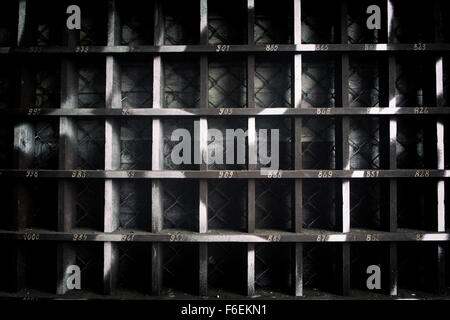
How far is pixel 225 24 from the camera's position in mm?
4434

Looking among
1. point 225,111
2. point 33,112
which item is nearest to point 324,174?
point 225,111

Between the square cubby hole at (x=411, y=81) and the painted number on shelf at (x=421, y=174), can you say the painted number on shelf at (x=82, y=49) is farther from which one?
the painted number on shelf at (x=421, y=174)

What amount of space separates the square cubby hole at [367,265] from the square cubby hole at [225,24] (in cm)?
392

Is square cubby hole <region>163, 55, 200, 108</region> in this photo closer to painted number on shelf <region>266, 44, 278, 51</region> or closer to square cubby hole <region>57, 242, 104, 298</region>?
painted number on shelf <region>266, 44, 278, 51</region>

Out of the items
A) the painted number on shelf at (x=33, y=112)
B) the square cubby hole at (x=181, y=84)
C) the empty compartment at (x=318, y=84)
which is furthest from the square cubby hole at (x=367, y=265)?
the painted number on shelf at (x=33, y=112)

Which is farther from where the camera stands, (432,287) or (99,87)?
(99,87)

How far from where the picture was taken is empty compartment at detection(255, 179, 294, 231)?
13.9 ft

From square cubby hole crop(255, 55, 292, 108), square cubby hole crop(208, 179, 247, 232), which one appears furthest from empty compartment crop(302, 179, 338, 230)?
square cubby hole crop(255, 55, 292, 108)

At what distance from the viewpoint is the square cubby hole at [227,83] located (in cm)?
436

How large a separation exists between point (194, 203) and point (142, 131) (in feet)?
4.73

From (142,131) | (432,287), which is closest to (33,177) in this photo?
(142,131)

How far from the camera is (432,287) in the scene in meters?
3.97

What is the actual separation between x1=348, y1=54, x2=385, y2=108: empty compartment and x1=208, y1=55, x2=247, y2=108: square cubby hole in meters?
1.78
